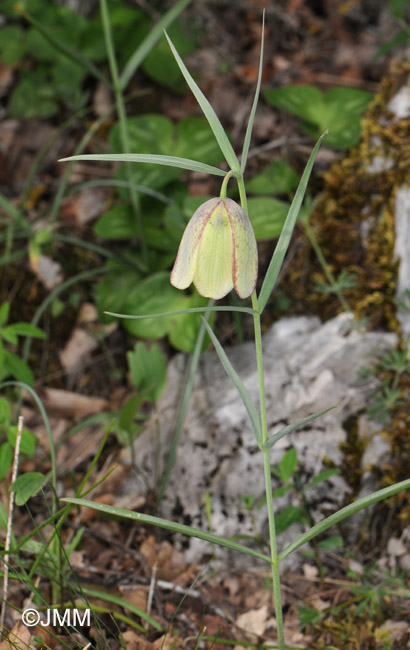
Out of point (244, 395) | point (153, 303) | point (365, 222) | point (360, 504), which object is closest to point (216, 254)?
point (244, 395)

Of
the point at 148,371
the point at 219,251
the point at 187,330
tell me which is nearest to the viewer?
the point at 219,251

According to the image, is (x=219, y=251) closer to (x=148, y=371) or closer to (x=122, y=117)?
(x=148, y=371)

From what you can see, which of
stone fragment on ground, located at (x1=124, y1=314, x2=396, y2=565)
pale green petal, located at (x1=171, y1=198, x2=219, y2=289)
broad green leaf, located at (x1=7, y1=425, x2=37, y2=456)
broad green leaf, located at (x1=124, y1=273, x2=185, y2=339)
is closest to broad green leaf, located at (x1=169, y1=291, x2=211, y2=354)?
broad green leaf, located at (x1=124, y1=273, x2=185, y2=339)

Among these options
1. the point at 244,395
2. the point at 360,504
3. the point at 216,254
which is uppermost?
the point at 216,254

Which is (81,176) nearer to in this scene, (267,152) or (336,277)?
(267,152)

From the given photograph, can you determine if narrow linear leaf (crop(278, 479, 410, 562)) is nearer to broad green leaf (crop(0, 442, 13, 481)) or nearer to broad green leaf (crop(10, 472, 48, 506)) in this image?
broad green leaf (crop(10, 472, 48, 506))
